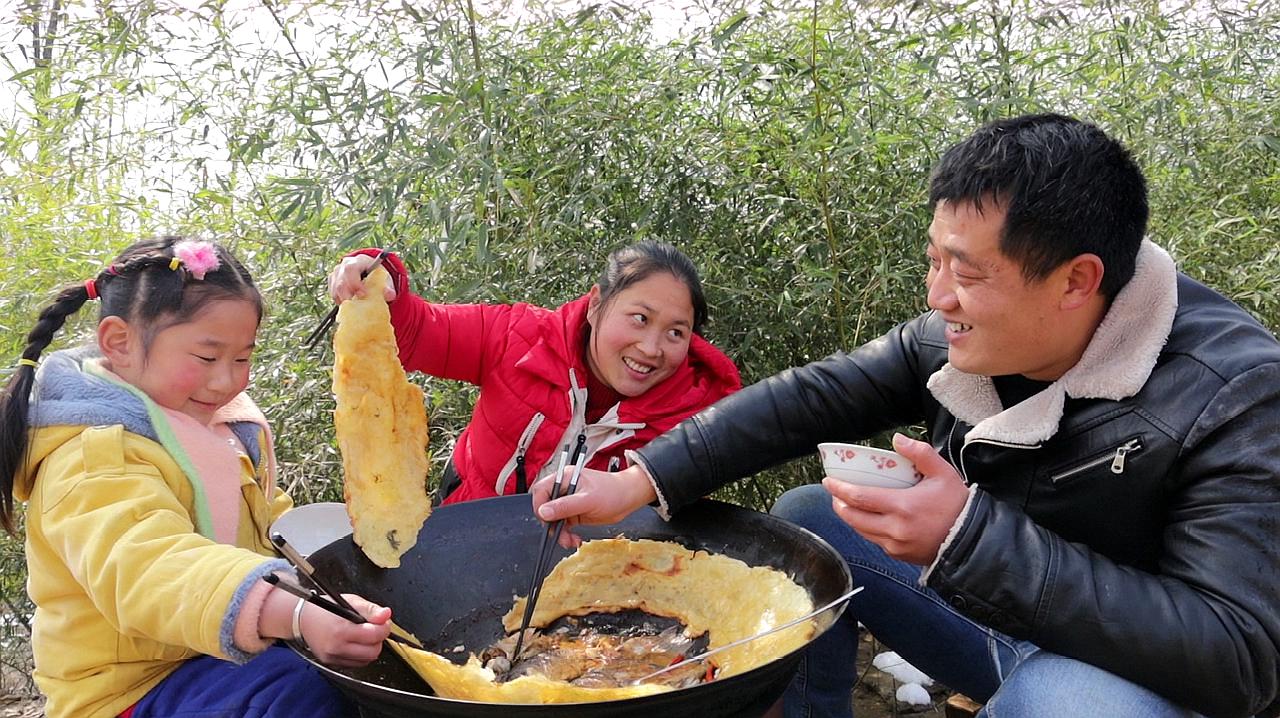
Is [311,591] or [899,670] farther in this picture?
[899,670]

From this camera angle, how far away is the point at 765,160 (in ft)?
10.1

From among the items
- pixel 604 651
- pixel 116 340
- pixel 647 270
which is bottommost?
pixel 604 651

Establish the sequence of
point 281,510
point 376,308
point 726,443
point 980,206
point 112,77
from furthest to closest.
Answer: point 112,77, point 281,510, point 726,443, point 376,308, point 980,206

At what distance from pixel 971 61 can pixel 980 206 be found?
4.31 ft

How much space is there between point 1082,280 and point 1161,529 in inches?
18.8

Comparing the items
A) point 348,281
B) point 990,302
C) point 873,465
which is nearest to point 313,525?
point 348,281

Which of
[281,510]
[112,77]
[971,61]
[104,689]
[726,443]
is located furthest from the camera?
[112,77]

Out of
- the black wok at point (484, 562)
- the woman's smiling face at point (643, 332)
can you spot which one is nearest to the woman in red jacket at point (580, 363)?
the woman's smiling face at point (643, 332)

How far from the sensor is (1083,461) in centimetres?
191

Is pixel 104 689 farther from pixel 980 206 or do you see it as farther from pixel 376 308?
pixel 980 206

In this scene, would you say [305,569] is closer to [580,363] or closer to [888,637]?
[580,363]

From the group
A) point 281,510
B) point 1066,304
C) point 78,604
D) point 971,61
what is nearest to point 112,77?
point 281,510

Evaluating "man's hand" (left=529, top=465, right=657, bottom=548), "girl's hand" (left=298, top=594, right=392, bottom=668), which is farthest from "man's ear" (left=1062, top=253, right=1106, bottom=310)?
"girl's hand" (left=298, top=594, right=392, bottom=668)

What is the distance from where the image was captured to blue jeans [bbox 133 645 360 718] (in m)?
1.97
